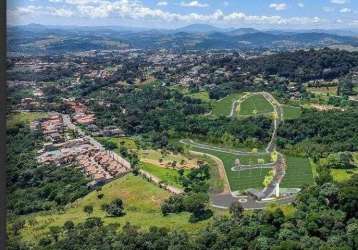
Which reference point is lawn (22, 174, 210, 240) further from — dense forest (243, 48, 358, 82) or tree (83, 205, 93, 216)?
dense forest (243, 48, 358, 82)

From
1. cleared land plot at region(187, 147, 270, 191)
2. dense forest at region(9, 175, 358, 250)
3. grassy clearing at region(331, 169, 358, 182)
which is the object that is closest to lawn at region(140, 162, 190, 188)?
cleared land plot at region(187, 147, 270, 191)

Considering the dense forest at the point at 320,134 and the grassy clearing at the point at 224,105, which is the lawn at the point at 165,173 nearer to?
the dense forest at the point at 320,134

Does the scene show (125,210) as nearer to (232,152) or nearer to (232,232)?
(232,232)

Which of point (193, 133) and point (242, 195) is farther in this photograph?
point (193, 133)

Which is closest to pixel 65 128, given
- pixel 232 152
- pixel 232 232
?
pixel 232 152

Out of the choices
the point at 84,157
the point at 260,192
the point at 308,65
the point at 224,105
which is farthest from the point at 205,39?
the point at 260,192

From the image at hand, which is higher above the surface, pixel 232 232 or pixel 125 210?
pixel 232 232

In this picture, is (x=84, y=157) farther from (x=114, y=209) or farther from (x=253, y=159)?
(x=253, y=159)
